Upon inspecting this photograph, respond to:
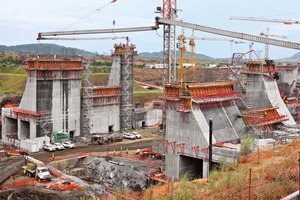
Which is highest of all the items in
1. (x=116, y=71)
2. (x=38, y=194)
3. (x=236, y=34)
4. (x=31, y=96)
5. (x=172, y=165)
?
(x=236, y=34)

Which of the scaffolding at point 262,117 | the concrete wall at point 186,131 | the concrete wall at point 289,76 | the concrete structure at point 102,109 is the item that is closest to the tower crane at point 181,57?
the concrete structure at point 102,109

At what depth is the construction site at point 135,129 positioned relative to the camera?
31.4m

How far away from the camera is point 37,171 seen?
34.9 m

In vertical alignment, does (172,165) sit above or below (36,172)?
above

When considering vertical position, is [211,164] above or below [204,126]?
below

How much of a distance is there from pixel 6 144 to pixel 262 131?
32.1m

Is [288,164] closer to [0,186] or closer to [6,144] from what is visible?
[0,186]

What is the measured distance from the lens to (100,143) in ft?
167

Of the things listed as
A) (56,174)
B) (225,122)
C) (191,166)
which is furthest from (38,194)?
(225,122)

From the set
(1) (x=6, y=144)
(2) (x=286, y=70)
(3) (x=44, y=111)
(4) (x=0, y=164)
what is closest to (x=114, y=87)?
(3) (x=44, y=111)

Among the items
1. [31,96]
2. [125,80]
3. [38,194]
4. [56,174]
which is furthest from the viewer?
[125,80]

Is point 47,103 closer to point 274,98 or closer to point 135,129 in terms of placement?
point 135,129

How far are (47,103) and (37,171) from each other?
16.0 meters

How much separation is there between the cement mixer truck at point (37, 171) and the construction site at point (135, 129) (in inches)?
4.0
